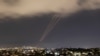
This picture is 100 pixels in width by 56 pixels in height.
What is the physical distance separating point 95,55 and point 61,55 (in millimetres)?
10744

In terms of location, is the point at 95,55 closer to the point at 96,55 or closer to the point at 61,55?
the point at 96,55

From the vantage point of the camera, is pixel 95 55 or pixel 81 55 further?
pixel 81 55

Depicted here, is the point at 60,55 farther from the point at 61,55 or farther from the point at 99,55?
the point at 99,55

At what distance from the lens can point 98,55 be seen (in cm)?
7362

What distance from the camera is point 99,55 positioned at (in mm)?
72812

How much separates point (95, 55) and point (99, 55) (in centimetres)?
91

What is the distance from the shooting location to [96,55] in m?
73.5

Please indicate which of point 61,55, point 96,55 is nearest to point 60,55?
point 61,55

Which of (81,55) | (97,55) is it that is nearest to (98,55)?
(97,55)

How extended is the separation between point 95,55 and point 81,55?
7.49 m

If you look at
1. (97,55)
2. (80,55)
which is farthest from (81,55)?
(97,55)

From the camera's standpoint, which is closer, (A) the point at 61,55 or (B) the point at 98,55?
(B) the point at 98,55

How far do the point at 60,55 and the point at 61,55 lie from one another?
0.40 meters

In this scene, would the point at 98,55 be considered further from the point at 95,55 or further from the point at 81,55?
the point at 81,55
